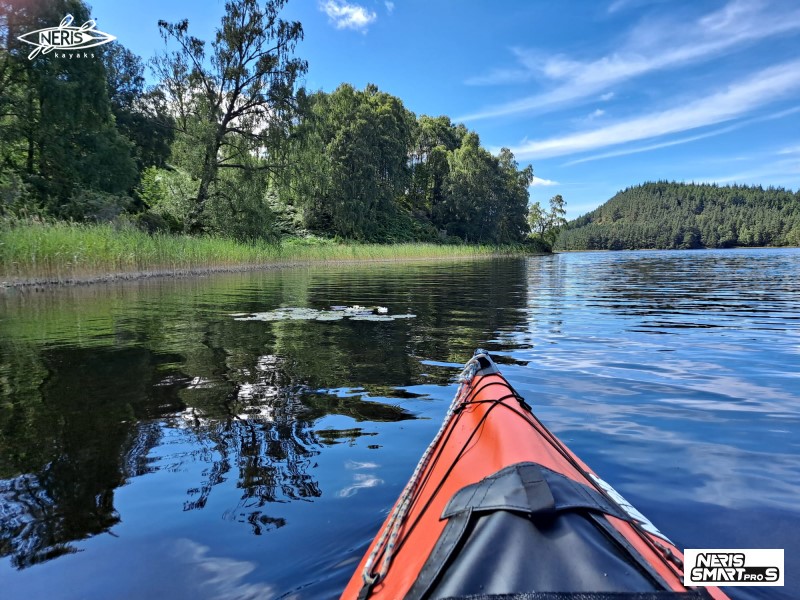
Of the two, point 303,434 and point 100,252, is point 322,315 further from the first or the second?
point 100,252

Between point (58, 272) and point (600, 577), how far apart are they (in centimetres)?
1676

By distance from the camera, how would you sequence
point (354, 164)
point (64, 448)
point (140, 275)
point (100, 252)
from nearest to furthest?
1. point (64, 448)
2. point (100, 252)
3. point (140, 275)
4. point (354, 164)

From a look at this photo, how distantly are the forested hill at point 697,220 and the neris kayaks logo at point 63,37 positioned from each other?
382 feet

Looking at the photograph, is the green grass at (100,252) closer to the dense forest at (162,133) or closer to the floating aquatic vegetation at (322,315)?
the dense forest at (162,133)

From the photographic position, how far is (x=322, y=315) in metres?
9.08

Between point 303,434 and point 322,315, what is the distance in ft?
18.3

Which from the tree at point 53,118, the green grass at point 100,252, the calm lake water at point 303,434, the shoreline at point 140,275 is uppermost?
the tree at point 53,118

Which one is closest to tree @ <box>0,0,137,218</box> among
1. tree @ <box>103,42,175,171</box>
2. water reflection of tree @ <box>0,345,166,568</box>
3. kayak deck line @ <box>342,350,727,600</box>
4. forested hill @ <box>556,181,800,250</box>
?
tree @ <box>103,42,175,171</box>

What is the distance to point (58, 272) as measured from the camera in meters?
14.1

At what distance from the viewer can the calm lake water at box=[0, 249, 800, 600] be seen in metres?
2.22

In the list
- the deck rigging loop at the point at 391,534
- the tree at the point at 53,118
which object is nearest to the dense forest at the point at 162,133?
the tree at the point at 53,118

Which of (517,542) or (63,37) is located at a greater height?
(63,37)

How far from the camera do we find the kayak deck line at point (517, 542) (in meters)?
1.21

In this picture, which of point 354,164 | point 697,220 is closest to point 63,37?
point 354,164
